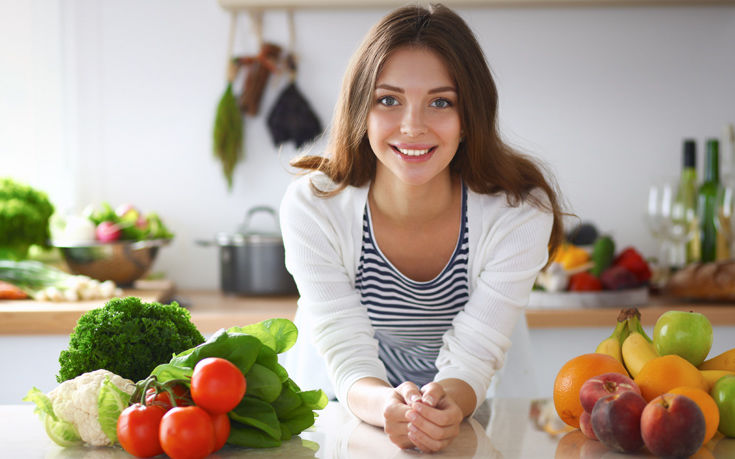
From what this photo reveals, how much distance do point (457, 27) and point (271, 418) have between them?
0.71 m

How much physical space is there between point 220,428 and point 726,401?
55cm

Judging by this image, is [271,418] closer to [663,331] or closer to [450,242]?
[663,331]

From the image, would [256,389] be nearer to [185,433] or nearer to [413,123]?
[185,433]

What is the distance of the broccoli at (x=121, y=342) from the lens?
907 mm

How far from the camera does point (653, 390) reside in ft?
2.83

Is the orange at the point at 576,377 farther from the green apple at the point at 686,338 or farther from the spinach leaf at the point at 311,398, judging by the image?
the spinach leaf at the point at 311,398

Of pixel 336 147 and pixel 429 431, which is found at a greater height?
pixel 336 147

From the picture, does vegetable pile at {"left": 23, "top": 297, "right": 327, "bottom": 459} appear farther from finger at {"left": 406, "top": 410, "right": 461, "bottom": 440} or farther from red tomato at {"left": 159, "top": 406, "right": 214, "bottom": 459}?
finger at {"left": 406, "top": 410, "right": 461, "bottom": 440}

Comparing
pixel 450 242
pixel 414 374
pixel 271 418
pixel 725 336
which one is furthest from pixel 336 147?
pixel 725 336

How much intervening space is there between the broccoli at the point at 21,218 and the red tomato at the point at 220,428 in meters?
1.57

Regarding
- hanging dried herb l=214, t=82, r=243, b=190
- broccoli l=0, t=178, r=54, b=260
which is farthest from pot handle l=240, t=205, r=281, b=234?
broccoli l=0, t=178, r=54, b=260

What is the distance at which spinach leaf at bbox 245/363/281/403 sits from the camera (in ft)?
2.81

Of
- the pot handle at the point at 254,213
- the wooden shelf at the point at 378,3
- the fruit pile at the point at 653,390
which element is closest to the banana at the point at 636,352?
the fruit pile at the point at 653,390

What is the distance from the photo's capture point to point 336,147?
53.8 inches
